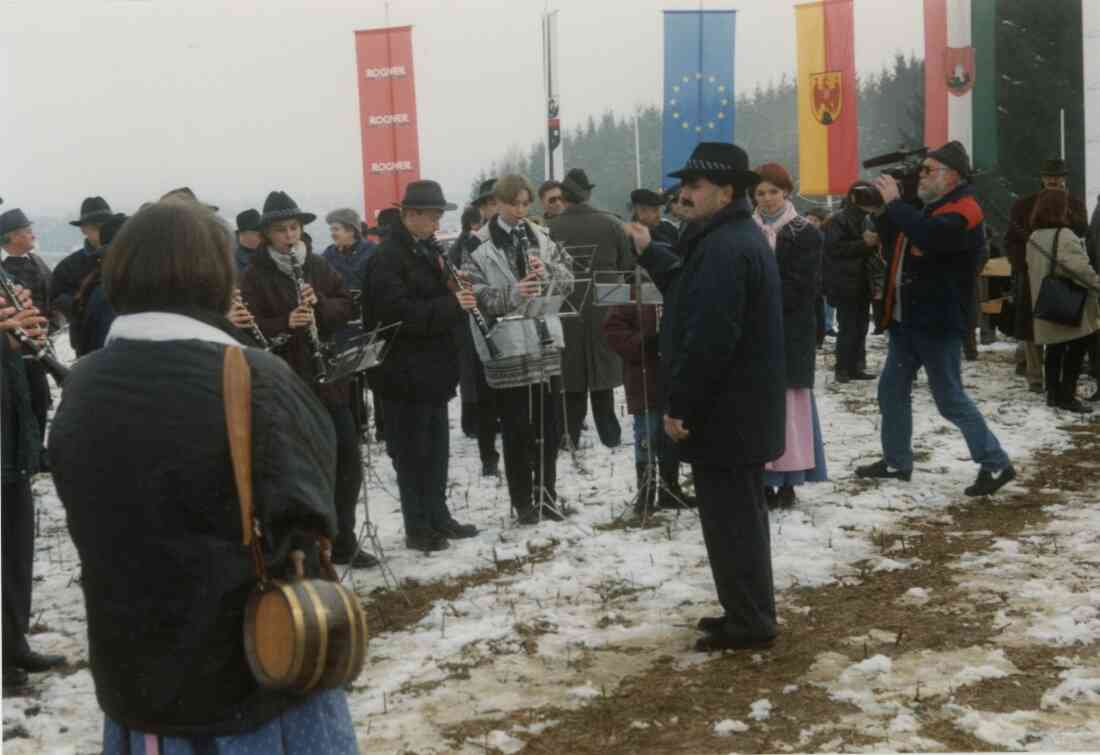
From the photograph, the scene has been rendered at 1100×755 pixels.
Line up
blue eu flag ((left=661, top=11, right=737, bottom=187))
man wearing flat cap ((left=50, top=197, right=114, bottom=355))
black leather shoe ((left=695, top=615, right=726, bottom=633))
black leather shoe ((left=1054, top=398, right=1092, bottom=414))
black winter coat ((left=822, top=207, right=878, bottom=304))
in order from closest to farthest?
black leather shoe ((left=695, top=615, right=726, bottom=633))
man wearing flat cap ((left=50, top=197, right=114, bottom=355))
black leather shoe ((left=1054, top=398, right=1092, bottom=414))
black winter coat ((left=822, top=207, right=878, bottom=304))
blue eu flag ((left=661, top=11, right=737, bottom=187))

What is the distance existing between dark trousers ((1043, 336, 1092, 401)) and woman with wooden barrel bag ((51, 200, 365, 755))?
9.27m

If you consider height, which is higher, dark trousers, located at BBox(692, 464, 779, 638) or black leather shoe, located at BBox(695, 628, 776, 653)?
dark trousers, located at BBox(692, 464, 779, 638)

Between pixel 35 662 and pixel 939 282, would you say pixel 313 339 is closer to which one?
pixel 35 662

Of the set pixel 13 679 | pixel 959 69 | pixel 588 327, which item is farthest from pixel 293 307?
pixel 959 69

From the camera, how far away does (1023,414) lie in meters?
10.4

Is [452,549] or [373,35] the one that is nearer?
[452,549]

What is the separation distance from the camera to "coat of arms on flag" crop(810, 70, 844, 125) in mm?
16562

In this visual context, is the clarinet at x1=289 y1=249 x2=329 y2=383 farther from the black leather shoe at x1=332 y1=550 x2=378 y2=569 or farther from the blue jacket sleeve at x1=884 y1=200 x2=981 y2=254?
the blue jacket sleeve at x1=884 y1=200 x2=981 y2=254

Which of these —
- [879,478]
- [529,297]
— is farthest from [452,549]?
[879,478]

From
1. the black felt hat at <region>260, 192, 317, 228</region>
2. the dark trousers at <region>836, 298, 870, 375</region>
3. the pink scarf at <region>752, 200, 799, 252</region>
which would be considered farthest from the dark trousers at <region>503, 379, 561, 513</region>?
the dark trousers at <region>836, 298, 870, 375</region>

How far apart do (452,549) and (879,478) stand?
303cm

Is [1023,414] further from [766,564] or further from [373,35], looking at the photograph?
[373,35]

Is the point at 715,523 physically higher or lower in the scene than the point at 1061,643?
higher

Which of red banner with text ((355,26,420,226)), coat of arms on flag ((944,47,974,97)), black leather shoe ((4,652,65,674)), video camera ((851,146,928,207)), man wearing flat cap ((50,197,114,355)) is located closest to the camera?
black leather shoe ((4,652,65,674))
